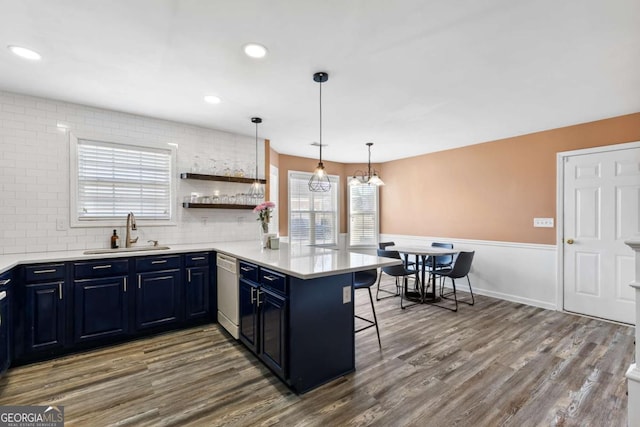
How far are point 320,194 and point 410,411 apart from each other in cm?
479

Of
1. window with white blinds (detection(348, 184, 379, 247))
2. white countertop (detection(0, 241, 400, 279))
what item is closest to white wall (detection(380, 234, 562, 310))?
window with white blinds (detection(348, 184, 379, 247))

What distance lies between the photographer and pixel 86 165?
3420mm

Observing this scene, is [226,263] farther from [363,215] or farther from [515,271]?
[515,271]

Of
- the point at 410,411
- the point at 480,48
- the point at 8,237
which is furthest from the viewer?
the point at 8,237

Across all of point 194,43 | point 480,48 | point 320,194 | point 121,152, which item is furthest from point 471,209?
point 121,152

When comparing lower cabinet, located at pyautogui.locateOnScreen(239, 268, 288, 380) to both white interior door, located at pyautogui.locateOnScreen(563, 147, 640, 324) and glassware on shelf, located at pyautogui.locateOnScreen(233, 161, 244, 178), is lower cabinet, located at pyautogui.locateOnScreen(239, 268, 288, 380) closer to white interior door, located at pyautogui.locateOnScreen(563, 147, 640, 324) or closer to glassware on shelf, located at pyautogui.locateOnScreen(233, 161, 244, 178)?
glassware on shelf, located at pyautogui.locateOnScreen(233, 161, 244, 178)

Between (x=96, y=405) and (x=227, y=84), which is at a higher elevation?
(x=227, y=84)

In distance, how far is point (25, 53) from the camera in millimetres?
2314

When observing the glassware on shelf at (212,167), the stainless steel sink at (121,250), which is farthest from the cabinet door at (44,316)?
the glassware on shelf at (212,167)

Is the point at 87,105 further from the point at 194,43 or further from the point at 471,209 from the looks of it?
the point at 471,209

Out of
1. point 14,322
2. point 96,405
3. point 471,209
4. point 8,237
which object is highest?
point 471,209

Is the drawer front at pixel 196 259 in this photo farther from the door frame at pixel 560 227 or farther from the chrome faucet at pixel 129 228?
the door frame at pixel 560 227

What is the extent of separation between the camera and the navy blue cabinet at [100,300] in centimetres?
285

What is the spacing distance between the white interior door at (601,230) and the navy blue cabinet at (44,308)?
19.1 ft
